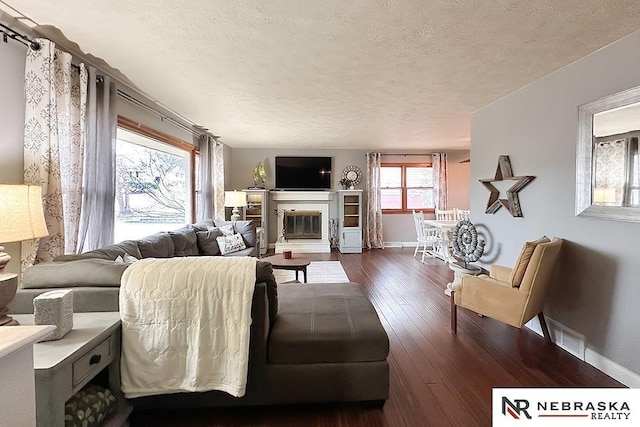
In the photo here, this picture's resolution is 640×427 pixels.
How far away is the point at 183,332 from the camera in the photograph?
173 cm

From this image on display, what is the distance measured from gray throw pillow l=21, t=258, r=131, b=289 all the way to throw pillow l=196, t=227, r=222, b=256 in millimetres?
2676

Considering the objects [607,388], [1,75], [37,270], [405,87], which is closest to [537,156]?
[405,87]

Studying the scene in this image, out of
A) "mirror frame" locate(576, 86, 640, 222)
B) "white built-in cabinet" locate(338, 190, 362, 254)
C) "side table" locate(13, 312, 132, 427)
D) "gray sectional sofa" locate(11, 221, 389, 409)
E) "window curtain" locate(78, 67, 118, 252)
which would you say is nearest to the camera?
"side table" locate(13, 312, 132, 427)

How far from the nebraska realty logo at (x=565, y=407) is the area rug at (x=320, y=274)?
2.98 m

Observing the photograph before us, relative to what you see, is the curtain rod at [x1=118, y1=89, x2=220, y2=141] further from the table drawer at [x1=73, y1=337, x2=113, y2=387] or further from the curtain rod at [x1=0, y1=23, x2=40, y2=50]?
the table drawer at [x1=73, y1=337, x2=113, y2=387]

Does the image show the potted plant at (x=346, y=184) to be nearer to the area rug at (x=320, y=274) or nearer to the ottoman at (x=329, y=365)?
the area rug at (x=320, y=274)

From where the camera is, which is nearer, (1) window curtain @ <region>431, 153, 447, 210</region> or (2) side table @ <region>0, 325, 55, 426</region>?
(2) side table @ <region>0, 325, 55, 426</region>

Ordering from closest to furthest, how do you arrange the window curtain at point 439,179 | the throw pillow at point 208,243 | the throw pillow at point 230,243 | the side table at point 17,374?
1. the side table at point 17,374
2. the throw pillow at point 208,243
3. the throw pillow at point 230,243
4. the window curtain at point 439,179

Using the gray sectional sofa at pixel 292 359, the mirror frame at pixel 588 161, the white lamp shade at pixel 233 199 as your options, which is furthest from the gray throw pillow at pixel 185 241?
the mirror frame at pixel 588 161

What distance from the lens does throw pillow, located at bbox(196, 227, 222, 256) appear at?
4551 mm

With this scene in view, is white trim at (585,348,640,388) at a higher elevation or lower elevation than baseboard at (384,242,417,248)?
lower

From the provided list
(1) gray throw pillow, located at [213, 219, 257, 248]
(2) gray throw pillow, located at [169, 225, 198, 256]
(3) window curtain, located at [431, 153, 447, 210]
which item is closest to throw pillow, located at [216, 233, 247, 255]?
(1) gray throw pillow, located at [213, 219, 257, 248]

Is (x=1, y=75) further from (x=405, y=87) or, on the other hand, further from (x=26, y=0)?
(x=405, y=87)

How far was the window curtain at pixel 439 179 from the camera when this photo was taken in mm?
7719
